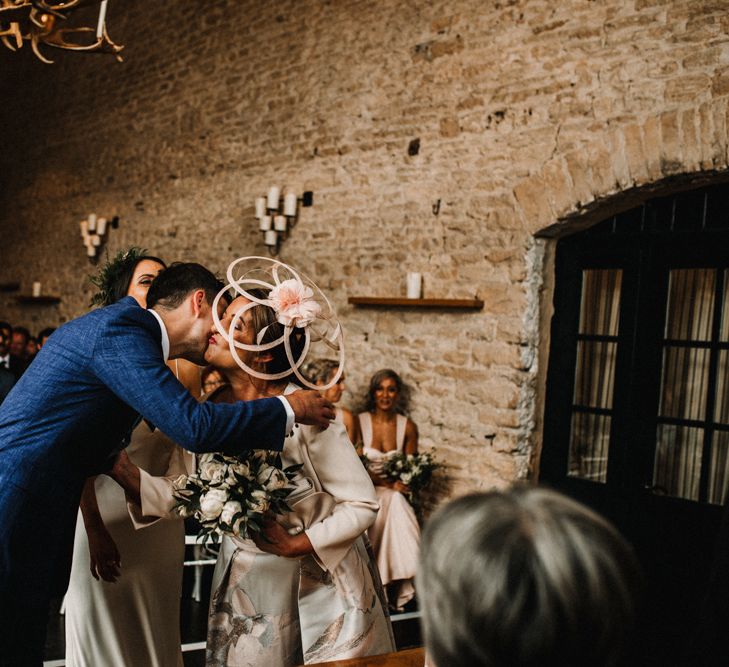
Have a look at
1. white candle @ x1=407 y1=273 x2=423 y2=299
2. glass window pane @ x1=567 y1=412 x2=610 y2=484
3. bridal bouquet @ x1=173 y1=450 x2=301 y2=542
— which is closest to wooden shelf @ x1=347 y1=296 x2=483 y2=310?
white candle @ x1=407 y1=273 x2=423 y2=299

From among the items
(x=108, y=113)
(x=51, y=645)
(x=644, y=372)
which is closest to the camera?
(x=51, y=645)

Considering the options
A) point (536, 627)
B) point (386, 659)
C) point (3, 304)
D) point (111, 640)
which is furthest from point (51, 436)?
point (3, 304)

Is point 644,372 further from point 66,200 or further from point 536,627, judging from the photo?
point 66,200

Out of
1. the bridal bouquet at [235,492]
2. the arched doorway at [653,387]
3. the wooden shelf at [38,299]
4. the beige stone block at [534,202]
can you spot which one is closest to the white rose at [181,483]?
the bridal bouquet at [235,492]

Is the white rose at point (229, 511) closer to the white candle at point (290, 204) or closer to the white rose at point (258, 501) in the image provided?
the white rose at point (258, 501)

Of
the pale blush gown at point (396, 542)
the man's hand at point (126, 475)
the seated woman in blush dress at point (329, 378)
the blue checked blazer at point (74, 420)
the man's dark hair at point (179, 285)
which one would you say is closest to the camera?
the blue checked blazer at point (74, 420)

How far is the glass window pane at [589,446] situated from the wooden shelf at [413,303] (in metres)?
1.09

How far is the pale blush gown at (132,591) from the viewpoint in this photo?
2.67 metres

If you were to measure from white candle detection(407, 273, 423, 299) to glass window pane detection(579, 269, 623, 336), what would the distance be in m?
1.23

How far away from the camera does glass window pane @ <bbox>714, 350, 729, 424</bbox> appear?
14.8 ft

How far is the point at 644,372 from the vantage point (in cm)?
483

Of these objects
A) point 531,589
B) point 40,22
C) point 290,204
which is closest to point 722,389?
point 290,204

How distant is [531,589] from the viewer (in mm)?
935

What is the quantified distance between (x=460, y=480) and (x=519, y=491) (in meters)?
4.56
